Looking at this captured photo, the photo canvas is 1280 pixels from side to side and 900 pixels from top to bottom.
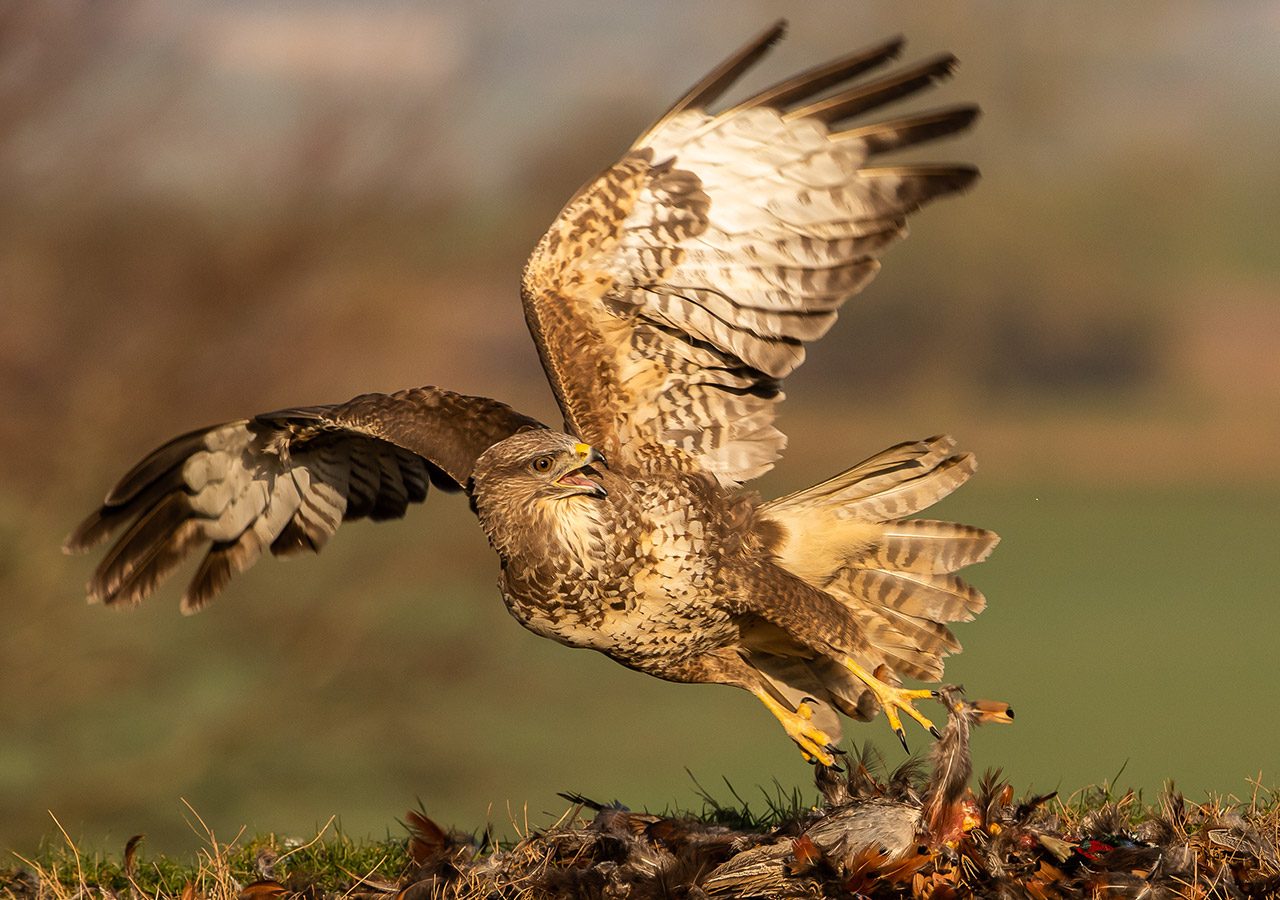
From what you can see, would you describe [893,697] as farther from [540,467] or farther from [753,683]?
[540,467]

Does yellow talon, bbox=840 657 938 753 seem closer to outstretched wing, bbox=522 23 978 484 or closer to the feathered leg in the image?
the feathered leg

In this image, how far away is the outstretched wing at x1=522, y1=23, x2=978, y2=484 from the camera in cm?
598

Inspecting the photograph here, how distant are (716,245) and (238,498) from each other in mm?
2874

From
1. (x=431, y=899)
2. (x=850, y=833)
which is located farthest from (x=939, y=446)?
(x=431, y=899)

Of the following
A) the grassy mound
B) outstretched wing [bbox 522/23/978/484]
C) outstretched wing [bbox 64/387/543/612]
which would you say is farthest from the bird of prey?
the grassy mound

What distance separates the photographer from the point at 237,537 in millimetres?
7254

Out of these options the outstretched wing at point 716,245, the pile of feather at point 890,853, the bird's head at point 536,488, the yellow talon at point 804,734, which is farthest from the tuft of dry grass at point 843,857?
the outstretched wing at point 716,245

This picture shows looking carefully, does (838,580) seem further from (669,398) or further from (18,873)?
(18,873)

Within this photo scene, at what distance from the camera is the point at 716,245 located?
19.9 ft

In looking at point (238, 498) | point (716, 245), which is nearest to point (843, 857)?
point (716, 245)

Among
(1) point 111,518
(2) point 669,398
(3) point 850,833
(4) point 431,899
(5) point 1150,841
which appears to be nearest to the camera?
(3) point 850,833

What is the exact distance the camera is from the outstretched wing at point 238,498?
22.6 feet

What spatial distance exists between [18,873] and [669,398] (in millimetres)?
3427

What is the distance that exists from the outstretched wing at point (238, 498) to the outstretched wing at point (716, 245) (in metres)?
1.22
